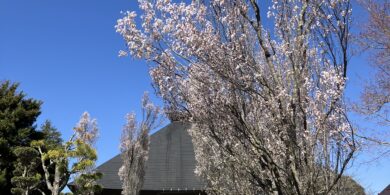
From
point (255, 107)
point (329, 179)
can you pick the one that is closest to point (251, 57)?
point (255, 107)

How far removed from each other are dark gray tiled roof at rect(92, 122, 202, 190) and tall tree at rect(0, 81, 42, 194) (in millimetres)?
3795

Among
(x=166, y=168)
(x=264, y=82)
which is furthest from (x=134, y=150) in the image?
(x=264, y=82)

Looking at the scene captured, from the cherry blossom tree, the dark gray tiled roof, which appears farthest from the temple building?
the cherry blossom tree

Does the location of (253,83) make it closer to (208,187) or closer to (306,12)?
(306,12)

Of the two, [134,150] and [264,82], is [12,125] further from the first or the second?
[264,82]

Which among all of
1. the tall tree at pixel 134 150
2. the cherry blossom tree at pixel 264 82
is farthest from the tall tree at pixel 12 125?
the cherry blossom tree at pixel 264 82

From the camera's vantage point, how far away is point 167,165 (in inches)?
809

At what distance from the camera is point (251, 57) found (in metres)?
4.92

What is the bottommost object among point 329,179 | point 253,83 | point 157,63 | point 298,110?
point 329,179

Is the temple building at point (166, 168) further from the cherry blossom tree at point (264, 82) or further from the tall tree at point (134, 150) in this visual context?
the cherry blossom tree at point (264, 82)

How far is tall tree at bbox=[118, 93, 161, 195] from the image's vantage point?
17312mm

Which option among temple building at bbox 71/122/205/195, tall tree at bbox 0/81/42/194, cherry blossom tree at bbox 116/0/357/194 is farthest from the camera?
temple building at bbox 71/122/205/195

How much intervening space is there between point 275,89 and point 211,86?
0.75 meters

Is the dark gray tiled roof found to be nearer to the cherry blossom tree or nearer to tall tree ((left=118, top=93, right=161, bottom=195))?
tall tree ((left=118, top=93, right=161, bottom=195))
